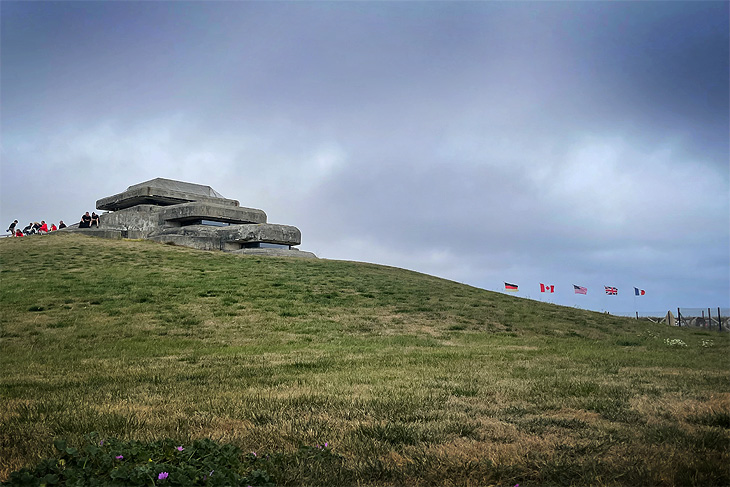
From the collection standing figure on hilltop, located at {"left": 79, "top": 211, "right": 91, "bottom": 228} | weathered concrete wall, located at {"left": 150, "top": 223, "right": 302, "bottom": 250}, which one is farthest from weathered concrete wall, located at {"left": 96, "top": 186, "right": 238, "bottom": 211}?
weathered concrete wall, located at {"left": 150, "top": 223, "right": 302, "bottom": 250}

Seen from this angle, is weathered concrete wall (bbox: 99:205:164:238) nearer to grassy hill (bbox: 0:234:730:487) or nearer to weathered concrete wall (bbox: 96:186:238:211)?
weathered concrete wall (bbox: 96:186:238:211)

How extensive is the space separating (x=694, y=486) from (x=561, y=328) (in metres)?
13.1

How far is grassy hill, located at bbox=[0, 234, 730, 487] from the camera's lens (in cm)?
375

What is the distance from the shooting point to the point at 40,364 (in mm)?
8852

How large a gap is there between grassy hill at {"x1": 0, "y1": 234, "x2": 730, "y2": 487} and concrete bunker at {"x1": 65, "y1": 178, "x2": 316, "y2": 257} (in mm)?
11773

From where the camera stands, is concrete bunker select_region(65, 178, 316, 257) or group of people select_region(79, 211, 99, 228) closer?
concrete bunker select_region(65, 178, 316, 257)

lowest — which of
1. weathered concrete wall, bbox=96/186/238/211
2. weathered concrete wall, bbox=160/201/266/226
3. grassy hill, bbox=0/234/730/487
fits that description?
grassy hill, bbox=0/234/730/487

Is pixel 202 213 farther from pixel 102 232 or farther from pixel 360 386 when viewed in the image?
pixel 360 386

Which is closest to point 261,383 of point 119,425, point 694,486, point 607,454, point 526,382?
point 119,425

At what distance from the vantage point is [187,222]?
32.0 meters

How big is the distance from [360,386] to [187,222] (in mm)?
27975

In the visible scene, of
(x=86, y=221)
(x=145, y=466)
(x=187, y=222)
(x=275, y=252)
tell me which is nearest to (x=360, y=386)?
(x=145, y=466)

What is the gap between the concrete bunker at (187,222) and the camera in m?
29.3

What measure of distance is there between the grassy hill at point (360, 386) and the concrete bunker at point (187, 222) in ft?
38.6
